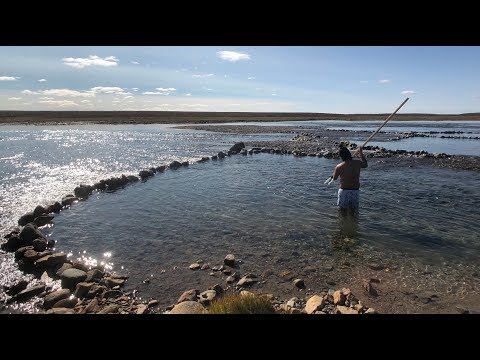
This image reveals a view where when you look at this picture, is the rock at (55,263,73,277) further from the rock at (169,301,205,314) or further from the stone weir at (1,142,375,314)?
the rock at (169,301,205,314)

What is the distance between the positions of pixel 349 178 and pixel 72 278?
30.4ft

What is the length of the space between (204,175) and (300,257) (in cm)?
1352

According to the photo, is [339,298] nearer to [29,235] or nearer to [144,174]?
[29,235]

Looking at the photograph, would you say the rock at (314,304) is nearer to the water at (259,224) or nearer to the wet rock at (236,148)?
the water at (259,224)

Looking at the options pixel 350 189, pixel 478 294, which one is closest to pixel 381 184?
pixel 350 189

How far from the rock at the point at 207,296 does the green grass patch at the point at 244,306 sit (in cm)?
127

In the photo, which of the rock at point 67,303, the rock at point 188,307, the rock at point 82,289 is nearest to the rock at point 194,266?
the rock at point 188,307

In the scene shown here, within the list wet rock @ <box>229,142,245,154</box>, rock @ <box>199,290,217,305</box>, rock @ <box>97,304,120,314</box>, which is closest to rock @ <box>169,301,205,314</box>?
rock @ <box>199,290,217,305</box>

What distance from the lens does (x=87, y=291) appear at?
8.30m

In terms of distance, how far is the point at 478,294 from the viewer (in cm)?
789

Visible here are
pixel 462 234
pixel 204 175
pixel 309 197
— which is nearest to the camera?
pixel 462 234
